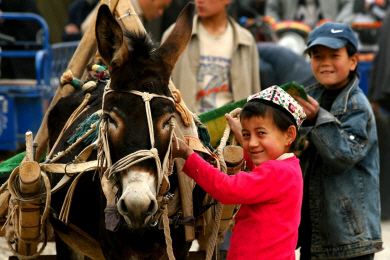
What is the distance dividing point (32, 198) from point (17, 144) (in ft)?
15.7

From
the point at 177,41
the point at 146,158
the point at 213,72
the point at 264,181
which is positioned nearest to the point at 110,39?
the point at 177,41

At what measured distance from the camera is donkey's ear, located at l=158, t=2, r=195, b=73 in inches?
120

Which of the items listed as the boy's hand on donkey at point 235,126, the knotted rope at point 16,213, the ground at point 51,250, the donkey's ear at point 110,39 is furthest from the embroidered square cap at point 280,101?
the ground at point 51,250

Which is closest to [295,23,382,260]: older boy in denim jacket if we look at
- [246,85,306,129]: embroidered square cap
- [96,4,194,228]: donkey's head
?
[246,85,306,129]: embroidered square cap

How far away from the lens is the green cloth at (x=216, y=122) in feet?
13.1

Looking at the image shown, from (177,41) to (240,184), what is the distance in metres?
0.82

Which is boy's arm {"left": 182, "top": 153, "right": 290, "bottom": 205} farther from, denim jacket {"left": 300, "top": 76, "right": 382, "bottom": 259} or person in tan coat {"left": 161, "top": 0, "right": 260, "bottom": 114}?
person in tan coat {"left": 161, "top": 0, "right": 260, "bottom": 114}

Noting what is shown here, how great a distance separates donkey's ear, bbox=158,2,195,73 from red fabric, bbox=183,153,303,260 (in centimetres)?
52

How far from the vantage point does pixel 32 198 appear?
3.38 meters

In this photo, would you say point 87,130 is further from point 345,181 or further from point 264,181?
point 345,181

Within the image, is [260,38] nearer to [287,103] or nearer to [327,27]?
[327,27]

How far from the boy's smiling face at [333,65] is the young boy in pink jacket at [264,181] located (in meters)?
1.06

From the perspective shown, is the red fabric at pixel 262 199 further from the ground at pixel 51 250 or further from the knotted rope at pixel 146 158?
the ground at pixel 51 250

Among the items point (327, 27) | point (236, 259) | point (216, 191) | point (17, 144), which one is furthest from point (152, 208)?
point (17, 144)
